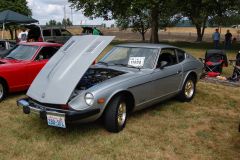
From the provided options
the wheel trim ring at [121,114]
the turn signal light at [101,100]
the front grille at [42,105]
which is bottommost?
the wheel trim ring at [121,114]

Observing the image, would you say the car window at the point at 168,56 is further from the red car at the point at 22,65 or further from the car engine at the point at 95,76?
the red car at the point at 22,65

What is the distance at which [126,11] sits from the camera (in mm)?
28312

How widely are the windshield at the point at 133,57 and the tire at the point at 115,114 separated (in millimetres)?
1112

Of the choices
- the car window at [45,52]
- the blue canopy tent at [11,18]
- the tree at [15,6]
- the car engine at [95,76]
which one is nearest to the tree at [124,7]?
the tree at [15,6]

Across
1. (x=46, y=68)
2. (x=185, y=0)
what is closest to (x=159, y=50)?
(x=46, y=68)

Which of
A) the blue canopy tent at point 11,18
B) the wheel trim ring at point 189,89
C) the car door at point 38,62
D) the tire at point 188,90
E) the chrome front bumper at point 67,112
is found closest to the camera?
the chrome front bumper at point 67,112

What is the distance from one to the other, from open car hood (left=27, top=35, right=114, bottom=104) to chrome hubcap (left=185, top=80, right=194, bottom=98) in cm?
268

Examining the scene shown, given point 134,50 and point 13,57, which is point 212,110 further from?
point 13,57

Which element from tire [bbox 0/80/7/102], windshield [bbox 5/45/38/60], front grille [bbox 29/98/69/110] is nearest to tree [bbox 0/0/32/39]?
windshield [bbox 5/45/38/60]

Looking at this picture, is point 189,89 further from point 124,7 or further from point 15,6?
point 15,6

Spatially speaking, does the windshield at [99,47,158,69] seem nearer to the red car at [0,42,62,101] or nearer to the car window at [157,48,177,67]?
the car window at [157,48,177,67]

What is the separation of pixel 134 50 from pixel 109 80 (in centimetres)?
141

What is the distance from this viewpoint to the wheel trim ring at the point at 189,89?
7.50 m

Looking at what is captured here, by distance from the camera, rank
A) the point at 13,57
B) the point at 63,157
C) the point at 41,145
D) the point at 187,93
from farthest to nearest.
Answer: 1. the point at 13,57
2. the point at 187,93
3. the point at 41,145
4. the point at 63,157
